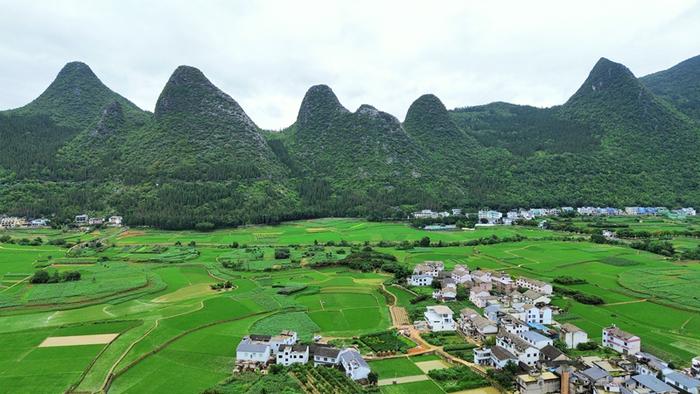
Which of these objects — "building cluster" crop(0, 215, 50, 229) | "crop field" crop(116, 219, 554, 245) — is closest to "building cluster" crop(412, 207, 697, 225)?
"crop field" crop(116, 219, 554, 245)

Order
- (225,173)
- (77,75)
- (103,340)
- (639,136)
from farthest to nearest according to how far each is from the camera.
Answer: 1. (77,75)
2. (639,136)
3. (225,173)
4. (103,340)

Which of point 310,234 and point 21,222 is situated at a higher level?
point 21,222

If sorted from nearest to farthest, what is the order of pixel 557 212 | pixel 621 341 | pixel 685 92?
pixel 621 341, pixel 557 212, pixel 685 92

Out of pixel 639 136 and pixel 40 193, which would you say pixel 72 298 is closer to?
pixel 40 193

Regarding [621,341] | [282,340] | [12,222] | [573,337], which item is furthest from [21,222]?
[621,341]

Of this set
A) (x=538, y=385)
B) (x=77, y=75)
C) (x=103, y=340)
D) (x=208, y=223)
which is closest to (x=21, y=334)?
(x=103, y=340)

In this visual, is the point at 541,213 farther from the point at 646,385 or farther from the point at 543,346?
the point at 646,385

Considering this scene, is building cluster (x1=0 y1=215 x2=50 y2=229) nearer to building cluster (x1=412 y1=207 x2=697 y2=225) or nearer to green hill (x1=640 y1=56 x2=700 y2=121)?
building cluster (x1=412 y1=207 x2=697 y2=225)
